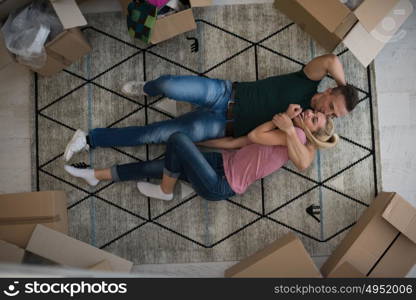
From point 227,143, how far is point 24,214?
1.03m

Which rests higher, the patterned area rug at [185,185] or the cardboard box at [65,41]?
the cardboard box at [65,41]

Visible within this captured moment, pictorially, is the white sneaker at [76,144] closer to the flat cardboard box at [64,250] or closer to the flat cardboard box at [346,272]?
the flat cardboard box at [64,250]

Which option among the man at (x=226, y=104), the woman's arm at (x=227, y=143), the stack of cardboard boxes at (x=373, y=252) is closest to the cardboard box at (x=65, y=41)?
the man at (x=226, y=104)

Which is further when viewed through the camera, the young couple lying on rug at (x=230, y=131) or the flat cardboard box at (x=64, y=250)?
the flat cardboard box at (x=64, y=250)

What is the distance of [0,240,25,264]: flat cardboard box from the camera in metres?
2.02

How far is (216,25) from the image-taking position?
7.74 ft

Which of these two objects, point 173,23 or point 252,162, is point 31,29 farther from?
point 252,162

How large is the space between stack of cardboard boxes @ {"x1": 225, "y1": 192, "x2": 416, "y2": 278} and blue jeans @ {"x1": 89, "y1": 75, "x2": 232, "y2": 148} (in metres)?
0.64

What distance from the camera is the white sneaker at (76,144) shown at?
222cm

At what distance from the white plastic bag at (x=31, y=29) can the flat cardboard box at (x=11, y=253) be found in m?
0.90

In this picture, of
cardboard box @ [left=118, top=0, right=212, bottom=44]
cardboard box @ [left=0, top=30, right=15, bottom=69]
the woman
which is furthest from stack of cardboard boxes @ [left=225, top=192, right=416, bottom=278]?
cardboard box @ [left=0, top=30, right=15, bottom=69]

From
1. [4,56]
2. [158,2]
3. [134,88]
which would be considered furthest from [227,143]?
[4,56]

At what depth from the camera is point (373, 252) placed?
6.78 ft

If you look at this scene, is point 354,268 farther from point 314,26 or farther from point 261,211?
point 314,26
